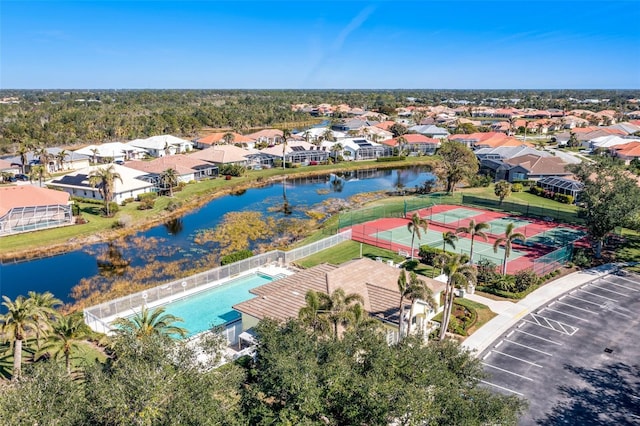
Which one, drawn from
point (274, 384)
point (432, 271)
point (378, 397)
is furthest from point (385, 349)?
point (432, 271)

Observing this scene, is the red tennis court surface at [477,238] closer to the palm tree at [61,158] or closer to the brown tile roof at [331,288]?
the brown tile roof at [331,288]

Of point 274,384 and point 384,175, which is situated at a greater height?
point 274,384

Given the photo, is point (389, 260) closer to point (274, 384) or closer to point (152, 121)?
point (274, 384)

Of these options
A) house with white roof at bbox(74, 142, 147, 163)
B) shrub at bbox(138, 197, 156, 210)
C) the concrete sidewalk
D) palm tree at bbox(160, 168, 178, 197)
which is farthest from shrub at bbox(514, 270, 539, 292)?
house with white roof at bbox(74, 142, 147, 163)

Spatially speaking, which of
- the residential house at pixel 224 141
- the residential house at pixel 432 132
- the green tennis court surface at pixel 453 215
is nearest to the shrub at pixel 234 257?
the green tennis court surface at pixel 453 215

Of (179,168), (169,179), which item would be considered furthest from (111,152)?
(169,179)

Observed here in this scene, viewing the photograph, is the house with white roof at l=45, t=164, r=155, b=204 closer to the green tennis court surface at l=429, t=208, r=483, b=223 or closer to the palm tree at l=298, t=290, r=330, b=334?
the green tennis court surface at l=429, t=208, r=483, b=223
